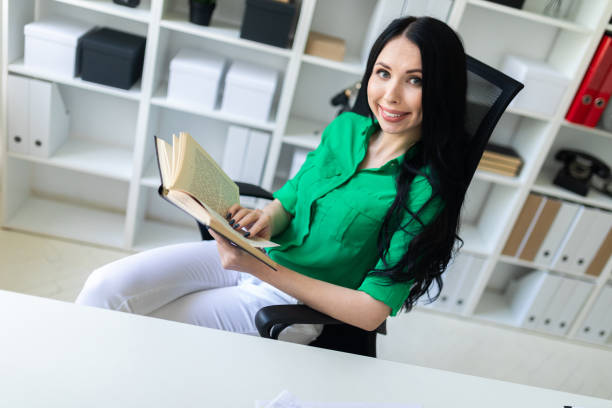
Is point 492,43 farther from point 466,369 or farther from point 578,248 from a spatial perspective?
point 466,369

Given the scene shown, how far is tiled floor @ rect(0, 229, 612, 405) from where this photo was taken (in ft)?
8.02

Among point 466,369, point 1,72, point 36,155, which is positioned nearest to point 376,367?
point 466,369

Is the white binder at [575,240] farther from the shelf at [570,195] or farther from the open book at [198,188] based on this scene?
the open book at [198,188]

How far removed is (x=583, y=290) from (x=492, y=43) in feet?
4.24

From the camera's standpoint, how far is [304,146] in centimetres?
257

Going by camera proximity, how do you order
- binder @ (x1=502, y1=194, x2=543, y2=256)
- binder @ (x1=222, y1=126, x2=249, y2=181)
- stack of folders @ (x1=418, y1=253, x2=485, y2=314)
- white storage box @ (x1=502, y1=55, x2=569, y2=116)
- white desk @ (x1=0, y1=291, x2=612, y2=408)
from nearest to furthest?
white desk @ (x1=0, y1=291, x2=612, y2=408), white storage box @ (x1=502, y1=55, x2=569, y2=116), binder @ (x1=222, y1=126, x2=249, y2=181), binder @ (x1=502, y1=194, x2=543, y2=256), stack of folders @ (x1=418, y1=253, x2=485, y2=314)

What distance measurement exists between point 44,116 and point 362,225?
1.71 metres

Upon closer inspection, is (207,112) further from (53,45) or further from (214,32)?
(53,45)

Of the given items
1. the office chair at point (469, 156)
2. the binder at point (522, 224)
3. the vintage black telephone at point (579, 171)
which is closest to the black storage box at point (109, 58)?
the office chair at point (469, 156)

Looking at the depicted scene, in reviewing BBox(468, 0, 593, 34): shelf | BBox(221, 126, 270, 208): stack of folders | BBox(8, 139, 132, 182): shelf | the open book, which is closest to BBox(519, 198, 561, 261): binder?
BBox(468, 0, 593, 34): shelf

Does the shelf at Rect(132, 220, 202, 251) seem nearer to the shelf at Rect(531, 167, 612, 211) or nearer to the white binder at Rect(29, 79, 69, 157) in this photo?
the white binder at Rect(29, 79, 69, 157)

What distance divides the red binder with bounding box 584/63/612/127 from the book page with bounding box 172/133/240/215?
1.76m

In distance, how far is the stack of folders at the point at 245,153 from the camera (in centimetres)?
251

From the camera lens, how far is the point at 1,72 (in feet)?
8.07
